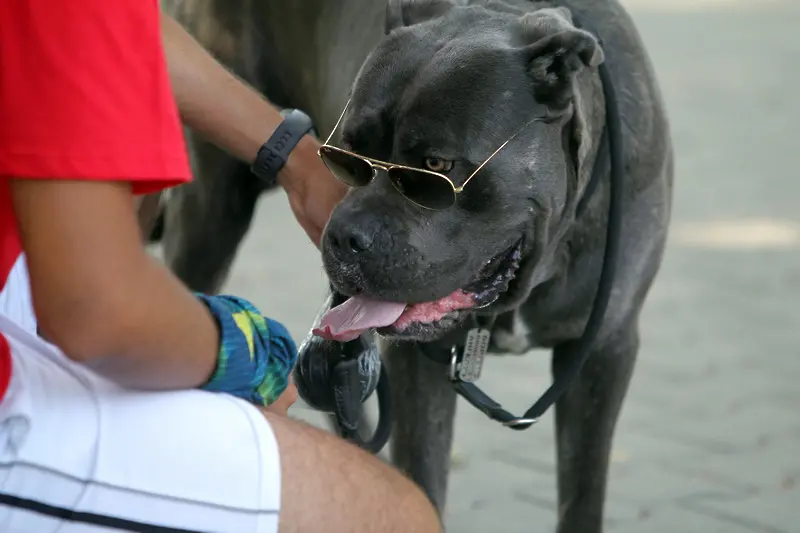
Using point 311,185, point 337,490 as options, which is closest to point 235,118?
point 311,185

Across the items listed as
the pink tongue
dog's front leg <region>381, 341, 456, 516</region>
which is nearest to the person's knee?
the pink tongue

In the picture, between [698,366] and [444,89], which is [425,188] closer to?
[444,89]

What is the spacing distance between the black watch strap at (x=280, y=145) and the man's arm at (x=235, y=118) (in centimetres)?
1

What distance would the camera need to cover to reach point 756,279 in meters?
4.78

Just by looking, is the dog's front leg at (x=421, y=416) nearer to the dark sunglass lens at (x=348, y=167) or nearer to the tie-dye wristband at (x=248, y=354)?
the dark sunglass lens at (x=348, y=167)

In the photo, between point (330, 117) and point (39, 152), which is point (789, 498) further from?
point (39, 152)

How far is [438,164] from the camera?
2018 millimetres

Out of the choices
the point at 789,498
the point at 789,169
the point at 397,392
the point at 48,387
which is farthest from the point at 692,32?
the point at 48,387

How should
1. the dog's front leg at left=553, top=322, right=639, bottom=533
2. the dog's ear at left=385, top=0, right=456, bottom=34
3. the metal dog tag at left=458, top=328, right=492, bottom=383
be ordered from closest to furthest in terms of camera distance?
the dog's ear at left=385, top=0, right=456, bottom=34 < the metal dog tag at left=458, top=328, right=492, bottom=383 < the dog's front leg at left=553, top=322, right=639, bottom=533

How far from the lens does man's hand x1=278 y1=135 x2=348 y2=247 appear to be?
87.4 inches

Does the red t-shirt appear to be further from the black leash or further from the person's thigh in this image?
the black leash

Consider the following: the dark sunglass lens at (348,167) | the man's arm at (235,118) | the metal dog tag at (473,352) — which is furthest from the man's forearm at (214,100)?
the metal dog tag at (473,352)

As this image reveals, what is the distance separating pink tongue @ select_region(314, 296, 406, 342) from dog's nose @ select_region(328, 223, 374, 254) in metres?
0.13

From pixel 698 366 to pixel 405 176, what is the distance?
2266mm
